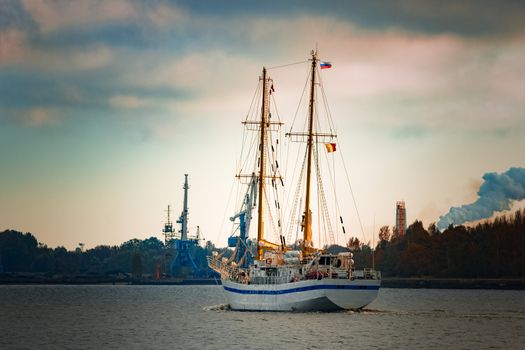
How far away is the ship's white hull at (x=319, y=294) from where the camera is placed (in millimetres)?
119562

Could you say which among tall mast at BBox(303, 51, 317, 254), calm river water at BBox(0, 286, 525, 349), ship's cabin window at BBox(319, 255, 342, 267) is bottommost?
calm river water at BBox(0, 286, 525, 349)

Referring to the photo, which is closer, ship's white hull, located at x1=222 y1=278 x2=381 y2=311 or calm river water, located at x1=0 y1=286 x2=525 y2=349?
calm river water, located at x1=0 y1=286 x2=525 y2=349

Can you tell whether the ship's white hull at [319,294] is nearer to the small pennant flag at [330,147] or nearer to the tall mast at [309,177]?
the tall mast at [309,177]

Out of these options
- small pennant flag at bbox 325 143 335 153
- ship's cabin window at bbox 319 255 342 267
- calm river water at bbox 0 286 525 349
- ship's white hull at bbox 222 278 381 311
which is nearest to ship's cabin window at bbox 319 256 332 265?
ship's cabin window at bbox 319 255 342 267

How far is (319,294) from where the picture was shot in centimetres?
11981

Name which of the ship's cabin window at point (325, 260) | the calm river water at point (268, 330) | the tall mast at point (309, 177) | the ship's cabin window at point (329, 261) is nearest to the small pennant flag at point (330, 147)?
the tall mast at point (309, 177)

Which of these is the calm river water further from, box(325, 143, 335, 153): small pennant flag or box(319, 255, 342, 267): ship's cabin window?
box(325, 143, 335, 153): small pennant flag

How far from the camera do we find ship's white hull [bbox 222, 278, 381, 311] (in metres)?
120

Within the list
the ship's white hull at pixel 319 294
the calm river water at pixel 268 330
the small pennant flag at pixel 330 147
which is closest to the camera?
the calm river water at pixel 268 330

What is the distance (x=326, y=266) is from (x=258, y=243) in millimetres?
25910

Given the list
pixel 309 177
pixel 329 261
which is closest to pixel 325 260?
pixel 329 261

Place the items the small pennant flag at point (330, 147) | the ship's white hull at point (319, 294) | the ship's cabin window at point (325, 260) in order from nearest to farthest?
the ship's white hull at point (319, 294), the ship's cabin window at point (325, 260), the small pennant flag at point (330, 147)

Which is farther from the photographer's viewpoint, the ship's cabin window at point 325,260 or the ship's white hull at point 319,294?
the ship's cabin window at point 325,260

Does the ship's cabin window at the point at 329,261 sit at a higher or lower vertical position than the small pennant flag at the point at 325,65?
lower
